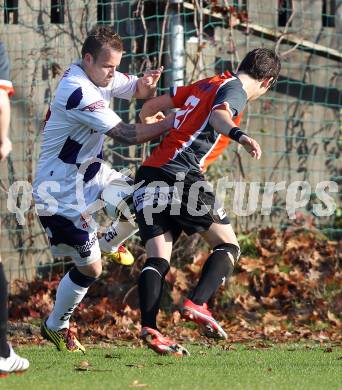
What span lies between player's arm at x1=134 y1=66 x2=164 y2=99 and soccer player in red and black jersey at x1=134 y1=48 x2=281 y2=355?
1.68ft

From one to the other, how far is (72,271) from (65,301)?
20 centimetres

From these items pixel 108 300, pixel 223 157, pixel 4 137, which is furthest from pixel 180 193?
pixel 223 157

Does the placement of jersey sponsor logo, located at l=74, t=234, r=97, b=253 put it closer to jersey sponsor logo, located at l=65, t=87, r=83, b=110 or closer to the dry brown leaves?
jersey sponsor logo, located at l=65, t=87, r=83, b=110

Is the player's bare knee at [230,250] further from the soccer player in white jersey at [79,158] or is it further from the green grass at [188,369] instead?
the soccer player in white jersey at [79,158]

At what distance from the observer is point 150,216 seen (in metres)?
5.91

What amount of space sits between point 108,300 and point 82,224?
2.54 meters

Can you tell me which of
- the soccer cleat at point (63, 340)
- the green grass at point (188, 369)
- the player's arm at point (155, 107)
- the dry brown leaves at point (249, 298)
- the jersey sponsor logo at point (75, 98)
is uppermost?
the jersey sponsor logo at point (75, 98)

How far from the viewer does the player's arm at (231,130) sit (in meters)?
5.40

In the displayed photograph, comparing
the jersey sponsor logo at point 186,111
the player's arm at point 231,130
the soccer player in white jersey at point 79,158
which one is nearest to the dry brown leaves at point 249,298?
the soccer player in white jersey at point 79,158

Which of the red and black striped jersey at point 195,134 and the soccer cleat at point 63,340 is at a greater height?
the red and black striped jersey at point 195,134

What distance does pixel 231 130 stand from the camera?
18.1 feet

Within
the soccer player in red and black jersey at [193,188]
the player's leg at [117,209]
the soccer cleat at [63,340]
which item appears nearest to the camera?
the soccer player in red and black jersey at [193,188]

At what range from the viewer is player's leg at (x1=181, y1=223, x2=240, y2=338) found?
5.63 meters

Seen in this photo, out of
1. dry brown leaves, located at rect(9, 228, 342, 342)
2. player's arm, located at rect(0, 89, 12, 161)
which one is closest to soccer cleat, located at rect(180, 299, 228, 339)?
player's arm, located at rect(0, 89, 12, 161)
